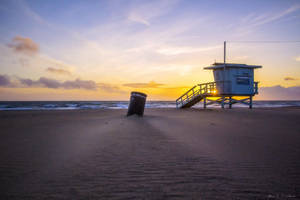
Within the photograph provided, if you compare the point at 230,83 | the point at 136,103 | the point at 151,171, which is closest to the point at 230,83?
the point at 230,83

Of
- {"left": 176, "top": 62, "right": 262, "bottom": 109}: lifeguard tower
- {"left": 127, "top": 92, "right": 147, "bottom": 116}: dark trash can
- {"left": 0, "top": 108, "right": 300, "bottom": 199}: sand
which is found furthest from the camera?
{"left": 176, "top": 62, "right": 262, "bottom": 109}: lifeguard tower

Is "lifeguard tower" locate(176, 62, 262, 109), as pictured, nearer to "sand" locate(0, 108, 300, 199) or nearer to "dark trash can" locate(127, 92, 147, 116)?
"dark trash can" locate(127, 92, 147, 116)

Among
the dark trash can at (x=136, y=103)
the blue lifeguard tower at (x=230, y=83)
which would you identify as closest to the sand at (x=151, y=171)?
the dark trash can at (x=136, y=103)

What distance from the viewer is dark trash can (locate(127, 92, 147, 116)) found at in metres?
9.28

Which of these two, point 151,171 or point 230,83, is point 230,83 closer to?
point 230,83

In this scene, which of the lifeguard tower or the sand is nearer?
the sand

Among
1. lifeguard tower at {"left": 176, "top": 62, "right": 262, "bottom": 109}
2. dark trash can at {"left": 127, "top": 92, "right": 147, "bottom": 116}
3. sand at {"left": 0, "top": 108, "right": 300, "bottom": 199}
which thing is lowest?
sand at {"left": 0, "top": 108, "right": 300, "bottom": 199}

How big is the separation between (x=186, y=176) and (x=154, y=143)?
5.61ft

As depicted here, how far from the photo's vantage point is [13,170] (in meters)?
2.44

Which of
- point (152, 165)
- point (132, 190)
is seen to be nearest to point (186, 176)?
point (152, 165)

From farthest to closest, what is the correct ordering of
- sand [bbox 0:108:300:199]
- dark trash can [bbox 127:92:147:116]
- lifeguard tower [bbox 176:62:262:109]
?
lifeguard tower [bbox 176:62:262:109] → dark trash can [bbox 127:92:147:116] → sand [bbox 0:108:300:199]

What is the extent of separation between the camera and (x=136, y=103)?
9.47m

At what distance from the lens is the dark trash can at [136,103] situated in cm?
928

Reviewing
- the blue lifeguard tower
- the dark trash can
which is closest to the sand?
the dark trash can
